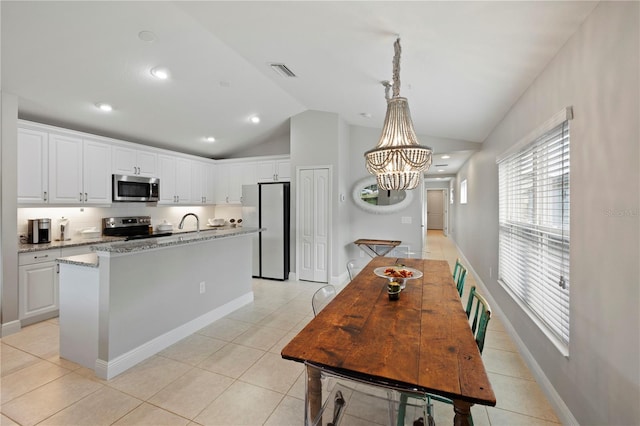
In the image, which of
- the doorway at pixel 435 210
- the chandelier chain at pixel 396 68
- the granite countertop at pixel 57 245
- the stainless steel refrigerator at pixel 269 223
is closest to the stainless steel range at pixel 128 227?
the granite countertop at pixel 57 245

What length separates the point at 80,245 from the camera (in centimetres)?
358

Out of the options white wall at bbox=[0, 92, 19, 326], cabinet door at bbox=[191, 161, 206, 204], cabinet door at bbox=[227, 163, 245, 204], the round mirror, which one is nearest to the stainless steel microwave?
cabinet door at bbox=[191, 161, 206, 204]

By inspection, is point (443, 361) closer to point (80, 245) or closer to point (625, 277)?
point (625, 277)

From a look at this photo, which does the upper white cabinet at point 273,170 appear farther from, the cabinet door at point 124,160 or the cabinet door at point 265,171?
the cabinet door at point 124,160

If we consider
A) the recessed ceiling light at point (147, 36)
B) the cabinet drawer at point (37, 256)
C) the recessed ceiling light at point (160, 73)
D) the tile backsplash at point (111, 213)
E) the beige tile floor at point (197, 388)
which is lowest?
the beige tile floor at point (197, 388)

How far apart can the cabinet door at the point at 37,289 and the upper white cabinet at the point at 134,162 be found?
64.0 inches

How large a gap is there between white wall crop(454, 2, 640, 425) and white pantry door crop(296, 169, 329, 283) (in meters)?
3.26

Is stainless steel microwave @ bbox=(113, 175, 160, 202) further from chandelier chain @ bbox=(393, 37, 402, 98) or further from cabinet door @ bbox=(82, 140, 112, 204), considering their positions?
chandelier chain @ bbox=(393, 37, 402, 98)

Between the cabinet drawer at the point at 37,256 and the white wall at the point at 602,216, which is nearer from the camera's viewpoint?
the white wall at the point at 602,216

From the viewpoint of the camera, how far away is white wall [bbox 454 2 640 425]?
1188 mm

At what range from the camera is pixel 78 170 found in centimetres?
379

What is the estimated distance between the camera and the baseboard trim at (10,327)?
291cm

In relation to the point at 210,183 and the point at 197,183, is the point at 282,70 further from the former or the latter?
the point at 210,183

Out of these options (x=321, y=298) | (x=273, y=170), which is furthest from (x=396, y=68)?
(x=273, y=170)
